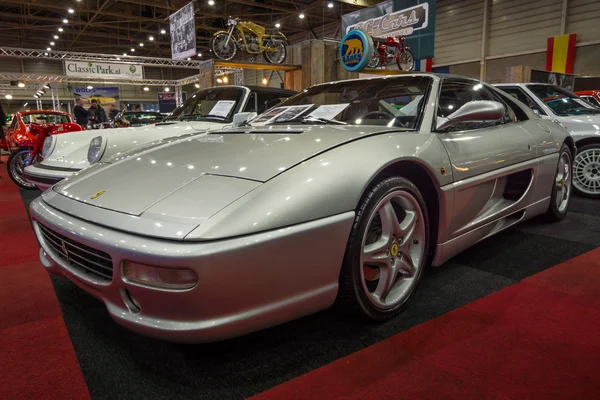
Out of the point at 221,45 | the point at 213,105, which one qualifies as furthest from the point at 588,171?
the point at 221,45

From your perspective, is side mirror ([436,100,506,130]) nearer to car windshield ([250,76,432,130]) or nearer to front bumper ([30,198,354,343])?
car windshield ([250,76,432,130])

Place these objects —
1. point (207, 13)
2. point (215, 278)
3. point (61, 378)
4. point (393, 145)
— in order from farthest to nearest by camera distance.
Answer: point (207, 13) → point (393, 145) → point (61, 378) → point (215, 278)

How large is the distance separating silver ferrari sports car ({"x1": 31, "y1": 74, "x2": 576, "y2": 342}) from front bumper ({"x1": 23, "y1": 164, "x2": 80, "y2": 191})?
5.35 ft

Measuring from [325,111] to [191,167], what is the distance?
2.95 ft

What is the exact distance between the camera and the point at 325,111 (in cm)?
215

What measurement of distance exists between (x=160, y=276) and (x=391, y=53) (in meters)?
7.92

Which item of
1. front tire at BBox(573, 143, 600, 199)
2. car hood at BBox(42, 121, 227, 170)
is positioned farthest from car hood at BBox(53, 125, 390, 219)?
front tire at BBox(573, 143, 600, 199)

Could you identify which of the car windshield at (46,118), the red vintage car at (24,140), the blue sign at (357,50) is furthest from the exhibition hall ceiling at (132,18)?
the red vintage car at (24,140)

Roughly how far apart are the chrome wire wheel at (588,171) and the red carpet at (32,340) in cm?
462

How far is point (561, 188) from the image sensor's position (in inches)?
120

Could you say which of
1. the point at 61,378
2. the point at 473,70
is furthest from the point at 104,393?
the point at 473,70

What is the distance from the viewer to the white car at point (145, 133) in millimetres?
3193

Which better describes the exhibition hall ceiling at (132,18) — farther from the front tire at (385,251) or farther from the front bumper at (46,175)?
the front tire at (385,251)

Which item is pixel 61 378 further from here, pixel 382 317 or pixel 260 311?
pixel 382 317
